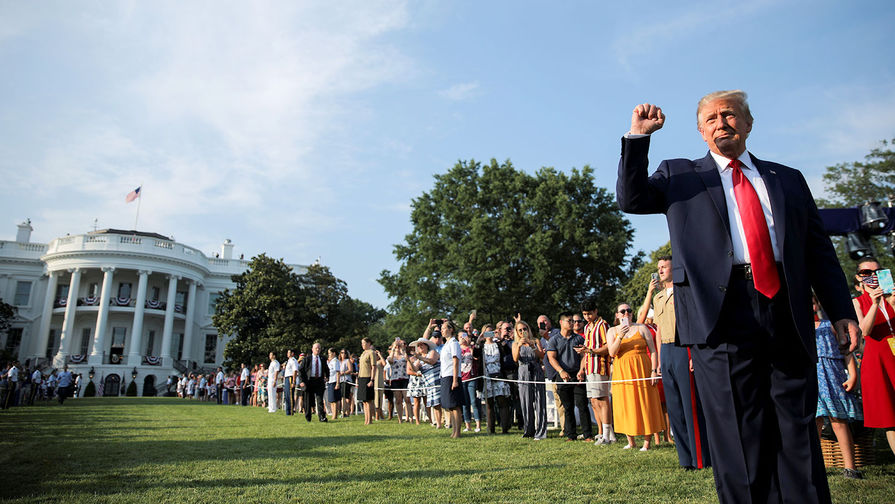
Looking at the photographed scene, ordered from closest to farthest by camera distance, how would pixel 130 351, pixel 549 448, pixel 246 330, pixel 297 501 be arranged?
pixel 297 501 → pixel 549 448 → pixel 246 330 → pixel 130 351

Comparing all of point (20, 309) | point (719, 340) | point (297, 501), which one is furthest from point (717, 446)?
point (20, 309)

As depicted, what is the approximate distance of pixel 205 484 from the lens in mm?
5719

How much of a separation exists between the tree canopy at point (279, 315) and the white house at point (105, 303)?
14600mm

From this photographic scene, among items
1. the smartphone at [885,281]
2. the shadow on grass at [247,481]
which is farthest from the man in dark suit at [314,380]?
the smartphone at [885,281]

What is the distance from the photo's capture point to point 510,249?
98.6 ft

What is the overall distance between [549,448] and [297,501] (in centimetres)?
448

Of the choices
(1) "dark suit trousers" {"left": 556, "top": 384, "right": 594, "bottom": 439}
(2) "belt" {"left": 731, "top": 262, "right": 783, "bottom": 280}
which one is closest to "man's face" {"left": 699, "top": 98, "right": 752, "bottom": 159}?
(2) "belt" {"left": 731, "top": 262, "right": 783, "bottom": 280}

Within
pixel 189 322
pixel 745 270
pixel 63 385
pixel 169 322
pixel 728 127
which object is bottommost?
pixel 63 385

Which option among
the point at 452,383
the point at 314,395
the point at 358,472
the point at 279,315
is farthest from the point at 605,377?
the point at 279,315

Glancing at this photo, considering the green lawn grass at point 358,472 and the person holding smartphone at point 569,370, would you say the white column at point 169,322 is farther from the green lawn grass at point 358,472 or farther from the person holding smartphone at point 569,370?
the person holding smartphone at point 569,370

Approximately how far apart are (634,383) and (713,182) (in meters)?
5.78

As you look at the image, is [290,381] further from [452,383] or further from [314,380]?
[452,383]

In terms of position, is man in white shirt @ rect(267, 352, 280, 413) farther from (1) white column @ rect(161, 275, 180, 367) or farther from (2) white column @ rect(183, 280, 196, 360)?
(2) white column @ rect(183, 280, 196, 360)

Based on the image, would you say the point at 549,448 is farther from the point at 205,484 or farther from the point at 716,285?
the point at 716,285
